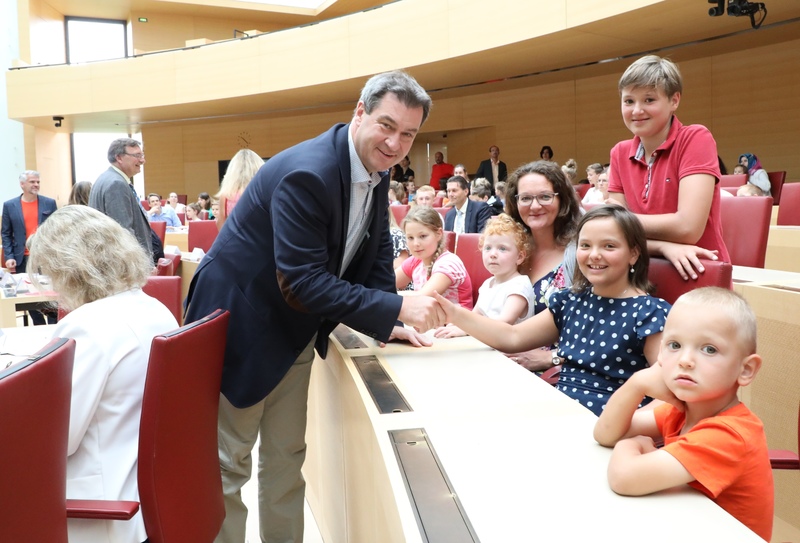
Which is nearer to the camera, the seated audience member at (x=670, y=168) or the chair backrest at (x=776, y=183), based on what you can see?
the seated audience member at (x=670, y=168)

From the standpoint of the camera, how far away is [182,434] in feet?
5.00

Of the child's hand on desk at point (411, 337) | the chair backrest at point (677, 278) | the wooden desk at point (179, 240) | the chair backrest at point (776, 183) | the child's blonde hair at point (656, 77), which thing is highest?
the child's blonde hair at point (656, 77)

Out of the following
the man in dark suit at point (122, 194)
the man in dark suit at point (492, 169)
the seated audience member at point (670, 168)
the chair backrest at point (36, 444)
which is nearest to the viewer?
the chair backrest at point (36, 444)

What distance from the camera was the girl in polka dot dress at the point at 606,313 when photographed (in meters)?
1.62

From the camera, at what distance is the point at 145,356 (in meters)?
1.59

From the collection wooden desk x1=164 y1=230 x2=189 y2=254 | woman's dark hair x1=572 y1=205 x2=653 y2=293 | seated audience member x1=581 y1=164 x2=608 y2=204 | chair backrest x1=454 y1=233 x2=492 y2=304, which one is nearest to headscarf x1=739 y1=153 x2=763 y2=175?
seated audience member x1=581 y1=164 x2=608 y2=204

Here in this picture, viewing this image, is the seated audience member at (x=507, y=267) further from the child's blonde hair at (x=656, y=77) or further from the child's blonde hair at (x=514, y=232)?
the child's blonde hair at (x=656, y=77)

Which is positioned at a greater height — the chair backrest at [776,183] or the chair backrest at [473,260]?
the chair backrest at [776,183]

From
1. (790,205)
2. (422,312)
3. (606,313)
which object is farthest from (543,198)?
(790,205)

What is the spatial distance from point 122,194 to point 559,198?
3157 millimetres

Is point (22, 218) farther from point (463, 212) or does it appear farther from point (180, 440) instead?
point (180, 440)

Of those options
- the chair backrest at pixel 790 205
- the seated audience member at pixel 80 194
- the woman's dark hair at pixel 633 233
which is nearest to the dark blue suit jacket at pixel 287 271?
the woman's dark hair at pixel 633 233

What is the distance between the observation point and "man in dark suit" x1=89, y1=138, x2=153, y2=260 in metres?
4.38

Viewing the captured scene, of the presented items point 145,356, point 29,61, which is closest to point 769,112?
point 145,356
